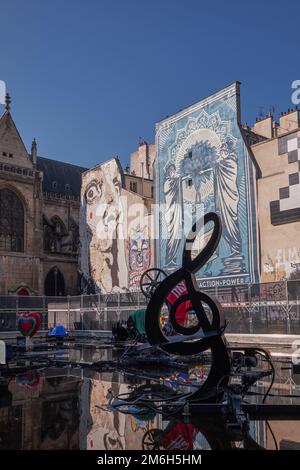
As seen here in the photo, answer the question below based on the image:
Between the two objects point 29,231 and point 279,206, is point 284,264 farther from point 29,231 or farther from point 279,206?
point 29,231

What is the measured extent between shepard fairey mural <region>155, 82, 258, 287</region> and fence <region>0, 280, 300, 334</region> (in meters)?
4.81

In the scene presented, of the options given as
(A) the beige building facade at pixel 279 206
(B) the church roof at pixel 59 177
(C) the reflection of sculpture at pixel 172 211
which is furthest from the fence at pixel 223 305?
(B) the church roof at pixel 59 177

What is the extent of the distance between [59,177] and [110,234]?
21427mm

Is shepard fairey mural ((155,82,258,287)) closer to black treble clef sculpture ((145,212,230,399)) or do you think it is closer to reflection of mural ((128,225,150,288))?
reflection of mural ((128,225,150,288))

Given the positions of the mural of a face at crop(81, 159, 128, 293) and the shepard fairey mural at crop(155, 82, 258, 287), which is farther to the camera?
the mural of a face at crop(81, 159, 128, 293)

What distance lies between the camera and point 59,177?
6141 cm

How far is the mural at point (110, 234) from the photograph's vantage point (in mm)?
39625

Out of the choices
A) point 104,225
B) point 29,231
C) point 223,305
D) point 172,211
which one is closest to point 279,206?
point 223,305

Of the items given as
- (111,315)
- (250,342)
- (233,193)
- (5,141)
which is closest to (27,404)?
(250,342)

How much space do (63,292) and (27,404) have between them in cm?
4426

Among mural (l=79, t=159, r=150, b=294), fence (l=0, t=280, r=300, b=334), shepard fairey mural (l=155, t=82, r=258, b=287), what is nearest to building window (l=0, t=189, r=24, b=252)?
mural (l=79, t=159, r=150, b=294)

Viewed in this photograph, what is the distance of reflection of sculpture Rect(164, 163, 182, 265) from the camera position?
35.3 m
